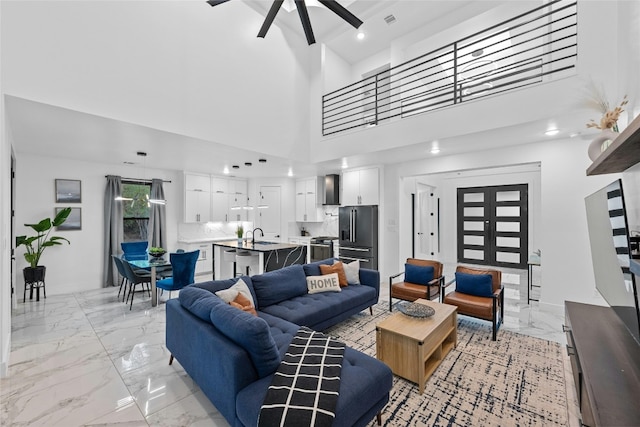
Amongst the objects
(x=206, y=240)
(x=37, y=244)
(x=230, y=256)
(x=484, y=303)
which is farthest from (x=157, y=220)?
(x=484, y=303)

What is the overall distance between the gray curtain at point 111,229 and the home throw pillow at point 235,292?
178 inches

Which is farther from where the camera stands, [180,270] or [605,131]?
[180,270]

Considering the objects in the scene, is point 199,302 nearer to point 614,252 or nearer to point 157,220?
point 614,252

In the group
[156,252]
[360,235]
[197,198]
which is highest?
[197,198]

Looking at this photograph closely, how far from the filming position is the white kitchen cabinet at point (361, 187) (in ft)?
20.1

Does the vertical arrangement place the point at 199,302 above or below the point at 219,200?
below

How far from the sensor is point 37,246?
5.13 meters

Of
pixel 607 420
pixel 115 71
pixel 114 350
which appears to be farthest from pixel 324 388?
pixel 115 71

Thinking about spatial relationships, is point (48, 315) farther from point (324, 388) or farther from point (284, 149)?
point (324, 388)

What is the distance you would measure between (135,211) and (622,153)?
7816mm

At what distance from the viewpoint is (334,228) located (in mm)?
7910

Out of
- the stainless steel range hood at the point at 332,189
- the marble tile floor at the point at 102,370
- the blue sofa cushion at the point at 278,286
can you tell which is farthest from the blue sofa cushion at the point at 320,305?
the stainless steel range hood at the point at 332,189

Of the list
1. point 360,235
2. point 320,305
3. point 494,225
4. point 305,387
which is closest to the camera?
point 305,387

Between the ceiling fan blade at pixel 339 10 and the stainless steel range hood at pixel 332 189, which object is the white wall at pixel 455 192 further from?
the ceiling fan blade at pixel 339 10
